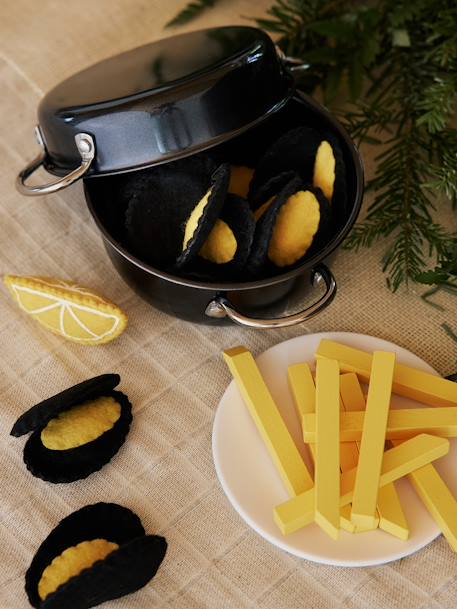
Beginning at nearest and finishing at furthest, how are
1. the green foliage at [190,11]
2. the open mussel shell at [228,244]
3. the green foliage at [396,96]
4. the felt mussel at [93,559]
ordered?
1. the felt mussel at [93,559]
2. the open mussel shell at [228,244]
3. the green foliage at [396,96]
4. the green foliage at [190,11]

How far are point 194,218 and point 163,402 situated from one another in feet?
0.57

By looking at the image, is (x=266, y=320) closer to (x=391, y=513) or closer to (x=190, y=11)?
(x=391, y=513)

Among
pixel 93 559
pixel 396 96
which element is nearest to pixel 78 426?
pixel 93 559

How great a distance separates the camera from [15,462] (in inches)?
25.7

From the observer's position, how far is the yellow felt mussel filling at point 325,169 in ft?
2.27

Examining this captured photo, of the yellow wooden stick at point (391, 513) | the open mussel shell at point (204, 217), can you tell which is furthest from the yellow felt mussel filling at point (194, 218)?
the yellow wooden stick at point (391, 513)

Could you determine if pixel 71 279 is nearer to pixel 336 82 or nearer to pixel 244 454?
pixel 244 454

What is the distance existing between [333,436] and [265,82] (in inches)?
12.4

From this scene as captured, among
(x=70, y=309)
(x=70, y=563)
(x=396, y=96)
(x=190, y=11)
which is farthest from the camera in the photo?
(x=190, y=11)

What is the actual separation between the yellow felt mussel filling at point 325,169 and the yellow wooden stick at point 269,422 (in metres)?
0.17

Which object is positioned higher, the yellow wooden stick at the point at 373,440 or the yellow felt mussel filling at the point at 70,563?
the yellow felt mussel filling at the point at 70,563

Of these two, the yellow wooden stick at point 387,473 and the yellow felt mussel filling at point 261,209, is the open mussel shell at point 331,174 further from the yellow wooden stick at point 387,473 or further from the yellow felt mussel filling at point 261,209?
the yellow wooden stick at point 387,473

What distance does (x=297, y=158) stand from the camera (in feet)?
2.41

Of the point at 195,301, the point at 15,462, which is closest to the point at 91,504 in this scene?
the point at 15,462
